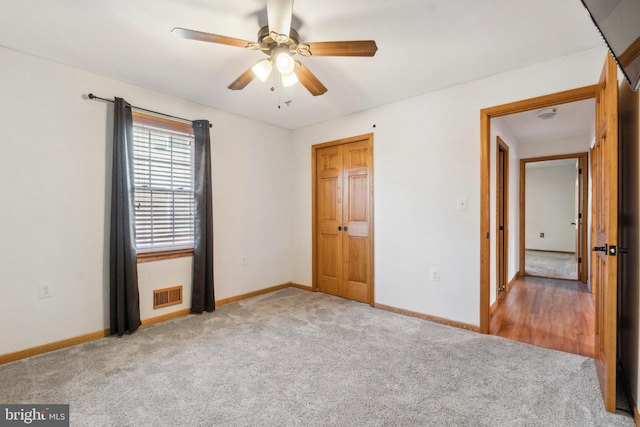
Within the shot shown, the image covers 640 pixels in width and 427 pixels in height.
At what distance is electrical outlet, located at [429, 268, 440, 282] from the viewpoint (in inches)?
121

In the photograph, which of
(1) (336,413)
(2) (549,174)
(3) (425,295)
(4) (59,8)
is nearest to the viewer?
(1) (336,413)

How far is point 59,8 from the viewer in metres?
1.83

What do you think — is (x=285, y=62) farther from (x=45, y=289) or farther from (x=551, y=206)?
(x=551, y=206)

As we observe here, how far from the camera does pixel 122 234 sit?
106 inches

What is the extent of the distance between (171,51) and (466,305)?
3.49 m

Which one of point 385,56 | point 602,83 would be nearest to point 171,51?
point 385,56

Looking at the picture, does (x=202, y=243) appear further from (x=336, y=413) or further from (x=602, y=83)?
(x=602, y=83)

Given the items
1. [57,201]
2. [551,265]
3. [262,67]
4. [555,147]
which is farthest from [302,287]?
[551,265]

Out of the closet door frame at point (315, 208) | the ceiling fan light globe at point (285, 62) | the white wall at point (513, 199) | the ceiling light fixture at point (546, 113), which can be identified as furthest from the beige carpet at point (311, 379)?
the ceiling light fixture at point (546, 113)

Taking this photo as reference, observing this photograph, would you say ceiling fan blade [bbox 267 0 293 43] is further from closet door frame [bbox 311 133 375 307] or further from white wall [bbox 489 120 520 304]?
white wall [bbox 489 120 520 304]

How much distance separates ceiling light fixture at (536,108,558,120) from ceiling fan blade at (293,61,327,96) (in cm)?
293

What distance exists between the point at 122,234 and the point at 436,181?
3.14 meters

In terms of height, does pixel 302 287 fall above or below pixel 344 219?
below

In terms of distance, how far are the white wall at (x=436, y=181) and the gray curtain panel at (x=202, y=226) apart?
6.05 ft
